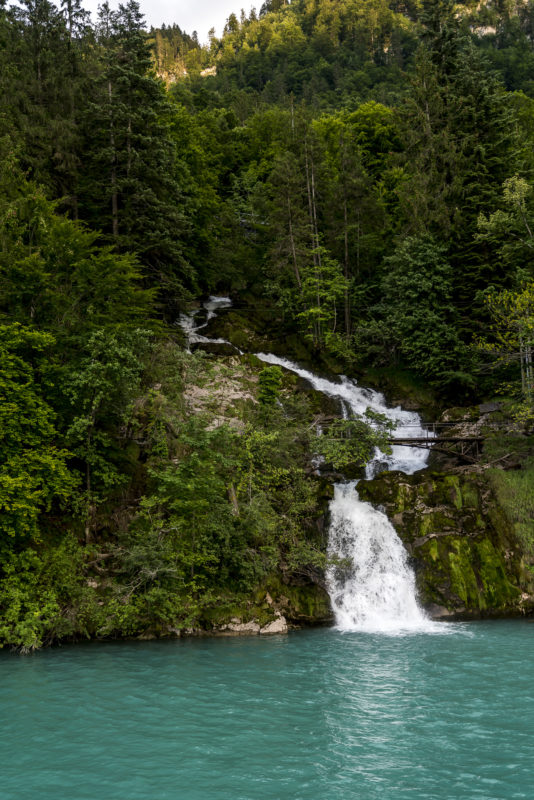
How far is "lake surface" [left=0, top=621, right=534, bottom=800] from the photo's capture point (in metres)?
7.46

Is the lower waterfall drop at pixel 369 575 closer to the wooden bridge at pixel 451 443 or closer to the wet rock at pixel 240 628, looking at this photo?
the wet rock at pixel 240 628

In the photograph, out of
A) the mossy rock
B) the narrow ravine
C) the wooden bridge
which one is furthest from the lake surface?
the wooden bridge

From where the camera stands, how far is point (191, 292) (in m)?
33.4

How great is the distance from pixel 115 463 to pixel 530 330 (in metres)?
15.9

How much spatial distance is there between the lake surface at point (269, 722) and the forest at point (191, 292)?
2649 mm

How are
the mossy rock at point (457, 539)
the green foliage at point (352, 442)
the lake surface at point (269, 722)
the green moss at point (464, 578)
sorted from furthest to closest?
1. the green foliage at point (352, 442)
2. the mossy rock at point (457, 539)
3. the green moss at point (464, 578)
4. the lake surface at point (269, 722)

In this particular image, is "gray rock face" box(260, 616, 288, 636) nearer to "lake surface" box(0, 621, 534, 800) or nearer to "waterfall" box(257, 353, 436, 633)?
"lake surface" box(0, 621, 534, 800)

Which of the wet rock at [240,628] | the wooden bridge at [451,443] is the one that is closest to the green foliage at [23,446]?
the wet rock at [240,628]

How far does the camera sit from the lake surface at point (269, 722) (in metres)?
7.46

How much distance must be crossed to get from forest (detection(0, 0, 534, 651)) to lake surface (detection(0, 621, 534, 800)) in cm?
265

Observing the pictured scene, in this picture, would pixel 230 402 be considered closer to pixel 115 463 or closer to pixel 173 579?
pixel 115 463

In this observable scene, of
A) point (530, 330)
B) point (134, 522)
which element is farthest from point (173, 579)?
point (530, 330)

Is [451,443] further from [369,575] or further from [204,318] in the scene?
[204,318]

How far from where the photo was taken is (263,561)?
16859mm
